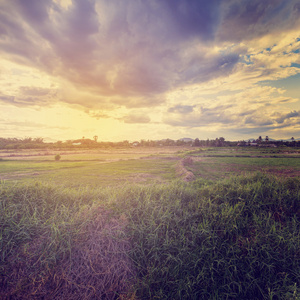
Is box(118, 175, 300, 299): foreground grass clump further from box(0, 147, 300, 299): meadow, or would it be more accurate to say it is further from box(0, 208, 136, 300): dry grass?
box(0, 208, 136, 300): dry grass

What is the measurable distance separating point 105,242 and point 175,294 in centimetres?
154

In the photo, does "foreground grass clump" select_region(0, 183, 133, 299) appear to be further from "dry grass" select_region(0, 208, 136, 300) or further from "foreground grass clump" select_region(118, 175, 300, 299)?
"foreground grass clump" select_region(118, 175, 300, 299)

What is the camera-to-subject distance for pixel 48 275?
2.75 m

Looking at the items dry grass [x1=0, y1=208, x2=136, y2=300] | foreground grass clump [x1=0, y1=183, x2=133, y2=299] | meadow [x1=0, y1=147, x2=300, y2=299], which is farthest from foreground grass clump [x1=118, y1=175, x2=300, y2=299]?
foreground grass clump [x1=0, y1=183, x2=133, y2=299]

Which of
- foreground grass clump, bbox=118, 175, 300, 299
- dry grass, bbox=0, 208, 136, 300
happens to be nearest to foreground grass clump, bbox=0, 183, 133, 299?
dry grass, bbox=0, 208, 136, 300

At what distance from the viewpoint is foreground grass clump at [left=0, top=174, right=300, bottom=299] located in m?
2.68

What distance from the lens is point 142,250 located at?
3.13 meters

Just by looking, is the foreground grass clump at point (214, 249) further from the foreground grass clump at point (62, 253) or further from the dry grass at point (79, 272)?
the foreground grass clump at point (62, 253)

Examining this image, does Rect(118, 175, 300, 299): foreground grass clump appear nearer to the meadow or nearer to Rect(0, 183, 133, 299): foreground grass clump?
the meadow

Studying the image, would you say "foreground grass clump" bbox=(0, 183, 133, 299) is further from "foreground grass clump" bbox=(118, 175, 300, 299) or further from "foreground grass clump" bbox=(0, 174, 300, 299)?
"foreground grass clump" bbox=(118, 175, 300, 299)

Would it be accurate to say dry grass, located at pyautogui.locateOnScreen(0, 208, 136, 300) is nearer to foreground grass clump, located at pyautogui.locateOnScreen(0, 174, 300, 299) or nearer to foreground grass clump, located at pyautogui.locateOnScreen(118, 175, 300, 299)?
foreground grass clump, located at pyautogui.locateOnScreen(0, 174, 300, 299)

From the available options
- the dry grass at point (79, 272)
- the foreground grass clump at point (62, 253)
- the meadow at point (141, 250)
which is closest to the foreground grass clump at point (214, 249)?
the meadow at point (141, 250)

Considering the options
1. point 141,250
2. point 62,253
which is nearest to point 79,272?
point 62,253

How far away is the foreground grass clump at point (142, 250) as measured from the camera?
2682mm
